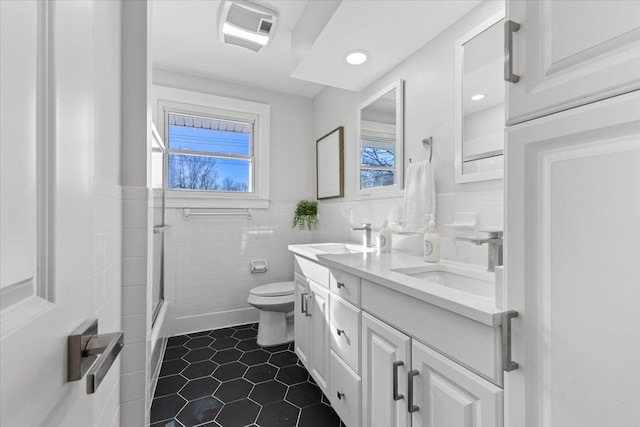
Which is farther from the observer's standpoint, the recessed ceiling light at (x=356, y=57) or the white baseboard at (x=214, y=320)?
the white baseboard at (x=214, y=320)

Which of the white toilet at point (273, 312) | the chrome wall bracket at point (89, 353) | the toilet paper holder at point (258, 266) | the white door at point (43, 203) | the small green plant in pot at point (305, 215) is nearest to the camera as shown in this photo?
the white door at point (43, 203)

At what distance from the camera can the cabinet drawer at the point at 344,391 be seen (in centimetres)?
132

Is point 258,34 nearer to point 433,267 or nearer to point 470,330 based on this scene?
point 433,267

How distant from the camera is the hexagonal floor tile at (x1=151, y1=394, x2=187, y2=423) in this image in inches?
62.4

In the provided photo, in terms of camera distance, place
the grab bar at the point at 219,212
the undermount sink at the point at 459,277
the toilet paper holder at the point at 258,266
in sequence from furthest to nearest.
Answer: the toilet paper holder at the point at 258,266
the grab bar at the point at 219,212
the undermount sink at the point at 459,277

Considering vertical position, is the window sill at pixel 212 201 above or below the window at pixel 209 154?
below

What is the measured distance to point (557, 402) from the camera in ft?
2.01

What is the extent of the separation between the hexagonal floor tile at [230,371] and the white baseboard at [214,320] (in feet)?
2.52

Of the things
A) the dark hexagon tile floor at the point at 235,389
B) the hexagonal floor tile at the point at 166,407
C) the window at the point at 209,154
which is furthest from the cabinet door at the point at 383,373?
the window at the point at 209,154

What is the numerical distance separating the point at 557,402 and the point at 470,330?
0.21m

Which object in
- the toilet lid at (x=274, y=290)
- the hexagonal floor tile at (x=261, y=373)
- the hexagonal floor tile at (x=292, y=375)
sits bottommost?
the hexagonal floor tile at (x=292, y=375)

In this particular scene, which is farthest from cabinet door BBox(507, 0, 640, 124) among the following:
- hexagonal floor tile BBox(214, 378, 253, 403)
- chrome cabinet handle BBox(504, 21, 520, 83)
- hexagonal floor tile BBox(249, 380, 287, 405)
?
hexagonal floor tile BBox(214, 378, 253, 403)

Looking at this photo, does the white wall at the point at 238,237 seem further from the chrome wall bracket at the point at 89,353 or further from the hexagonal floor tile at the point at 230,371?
the chrome wall bracket at the point at 89,353

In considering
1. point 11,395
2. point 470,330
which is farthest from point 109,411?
point 470,330
